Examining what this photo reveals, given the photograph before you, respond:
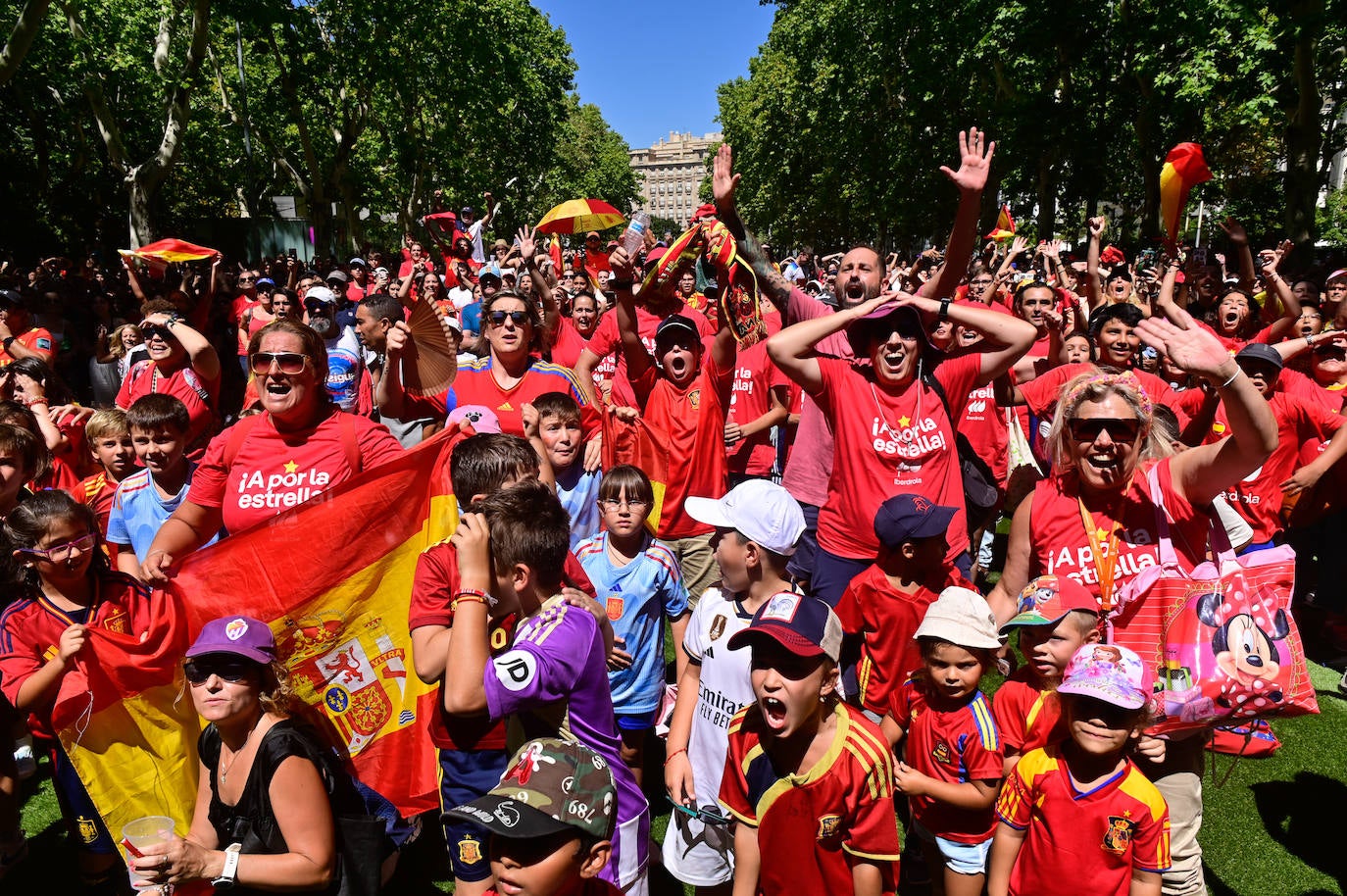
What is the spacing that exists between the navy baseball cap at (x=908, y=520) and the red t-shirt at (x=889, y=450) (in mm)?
180

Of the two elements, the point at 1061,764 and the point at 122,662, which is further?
the point at 122,662

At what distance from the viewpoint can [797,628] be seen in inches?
103

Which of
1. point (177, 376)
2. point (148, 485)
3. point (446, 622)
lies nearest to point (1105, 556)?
point (446, 622)

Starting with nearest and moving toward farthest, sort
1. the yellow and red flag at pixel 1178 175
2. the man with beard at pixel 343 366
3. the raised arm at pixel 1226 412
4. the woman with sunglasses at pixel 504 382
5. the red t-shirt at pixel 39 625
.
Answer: the raised arm at pixel 1226 412, the red t-shirt at pixel 39 625, the woman with sunglasses at pixel 504 382, the man with beard at pixel 343 366, the yellow and red flag at pixel 1178 175

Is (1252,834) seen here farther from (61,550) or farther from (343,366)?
(343,366)

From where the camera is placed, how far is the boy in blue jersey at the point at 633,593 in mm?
3939

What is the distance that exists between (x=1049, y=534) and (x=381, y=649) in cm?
280

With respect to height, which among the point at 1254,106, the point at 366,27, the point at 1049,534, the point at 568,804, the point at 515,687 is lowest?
the point at 568,804

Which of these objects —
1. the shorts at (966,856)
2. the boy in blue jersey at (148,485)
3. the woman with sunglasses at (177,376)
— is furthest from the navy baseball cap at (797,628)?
the woman with sunglasses at (177,376)

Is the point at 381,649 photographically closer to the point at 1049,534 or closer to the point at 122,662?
the point at 122,662

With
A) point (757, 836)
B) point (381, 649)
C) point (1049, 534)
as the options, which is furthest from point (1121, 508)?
point (381, 649)

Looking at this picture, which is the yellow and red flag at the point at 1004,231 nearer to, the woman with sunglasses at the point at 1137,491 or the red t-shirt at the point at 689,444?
the red t-shirt at the point at 689,444

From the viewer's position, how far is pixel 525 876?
222cm

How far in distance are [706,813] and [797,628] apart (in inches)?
42.4
